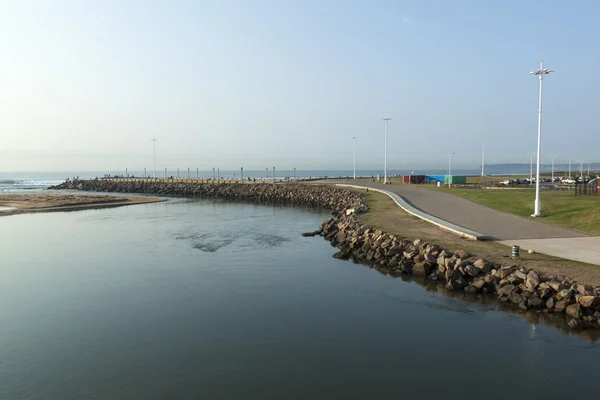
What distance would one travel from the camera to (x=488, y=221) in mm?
26453

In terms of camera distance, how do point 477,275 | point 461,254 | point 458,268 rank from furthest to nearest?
point 461,254 < point 458,268 < point 477,275

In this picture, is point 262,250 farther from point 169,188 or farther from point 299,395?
point 169,188

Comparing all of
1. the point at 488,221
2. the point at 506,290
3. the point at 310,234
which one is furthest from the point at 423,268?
the point at 310,234

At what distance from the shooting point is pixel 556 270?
1552 cm

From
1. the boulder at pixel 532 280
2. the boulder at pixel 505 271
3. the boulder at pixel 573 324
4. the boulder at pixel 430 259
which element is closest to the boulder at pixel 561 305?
the boulder at pixel 573 324

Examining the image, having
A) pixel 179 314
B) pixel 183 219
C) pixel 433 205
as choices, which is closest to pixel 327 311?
pixel 179 314

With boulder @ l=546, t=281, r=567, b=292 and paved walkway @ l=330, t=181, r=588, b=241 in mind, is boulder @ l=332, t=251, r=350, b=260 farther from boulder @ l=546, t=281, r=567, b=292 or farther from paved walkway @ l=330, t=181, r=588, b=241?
boulder @ l=546, t=281, r=567, b=292

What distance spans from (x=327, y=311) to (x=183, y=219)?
30265 mm

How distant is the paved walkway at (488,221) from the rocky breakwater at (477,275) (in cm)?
412

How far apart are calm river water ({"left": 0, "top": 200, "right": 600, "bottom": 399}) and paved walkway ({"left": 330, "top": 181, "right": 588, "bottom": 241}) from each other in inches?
300

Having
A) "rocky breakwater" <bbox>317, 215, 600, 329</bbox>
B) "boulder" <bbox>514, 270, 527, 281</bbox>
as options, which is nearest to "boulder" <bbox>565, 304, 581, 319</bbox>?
"rocky breakwater" <bbox>317, 215, 600, 329</bbox>

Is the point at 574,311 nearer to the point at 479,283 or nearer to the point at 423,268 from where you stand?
the point at 479,283

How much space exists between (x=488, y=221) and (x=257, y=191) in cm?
5210

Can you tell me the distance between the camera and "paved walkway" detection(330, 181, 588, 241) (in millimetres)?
21984
